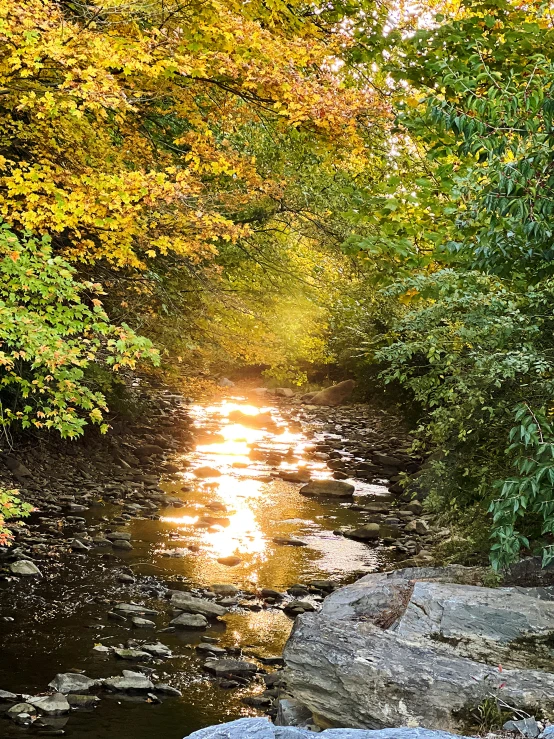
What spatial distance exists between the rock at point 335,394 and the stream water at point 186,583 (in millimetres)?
12104

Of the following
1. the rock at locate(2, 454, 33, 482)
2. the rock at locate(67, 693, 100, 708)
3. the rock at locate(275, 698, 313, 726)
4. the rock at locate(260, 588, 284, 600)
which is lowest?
the rock at locate(260, 588, 284, 600)

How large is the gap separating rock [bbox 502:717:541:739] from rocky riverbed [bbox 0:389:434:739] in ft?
8.07

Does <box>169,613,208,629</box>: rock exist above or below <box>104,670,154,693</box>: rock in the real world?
below

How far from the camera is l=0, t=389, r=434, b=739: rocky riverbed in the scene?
798 cm

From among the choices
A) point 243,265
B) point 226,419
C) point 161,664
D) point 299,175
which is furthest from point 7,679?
point 226,419

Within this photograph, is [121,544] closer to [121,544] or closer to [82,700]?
[121,544]

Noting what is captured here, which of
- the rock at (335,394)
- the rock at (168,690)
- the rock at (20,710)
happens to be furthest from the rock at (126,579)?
the rock at (335,394)

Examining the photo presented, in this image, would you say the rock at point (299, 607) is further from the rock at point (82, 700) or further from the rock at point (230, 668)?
the rock at point (82, 700)

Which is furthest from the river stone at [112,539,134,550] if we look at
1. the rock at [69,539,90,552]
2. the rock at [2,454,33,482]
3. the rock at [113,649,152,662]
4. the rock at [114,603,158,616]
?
the rock at [113,649,152,662]

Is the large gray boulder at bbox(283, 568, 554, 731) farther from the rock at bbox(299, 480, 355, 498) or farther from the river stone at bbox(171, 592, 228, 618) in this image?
the rock at bbox(299, 480, 355, 498)

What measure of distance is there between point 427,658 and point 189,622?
3732 millimetres

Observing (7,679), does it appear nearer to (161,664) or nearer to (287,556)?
(161,664)

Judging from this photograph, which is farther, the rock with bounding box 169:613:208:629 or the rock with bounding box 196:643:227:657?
the rock with bounding box 169:613:208:629

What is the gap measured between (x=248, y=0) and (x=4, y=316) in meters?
6.74
